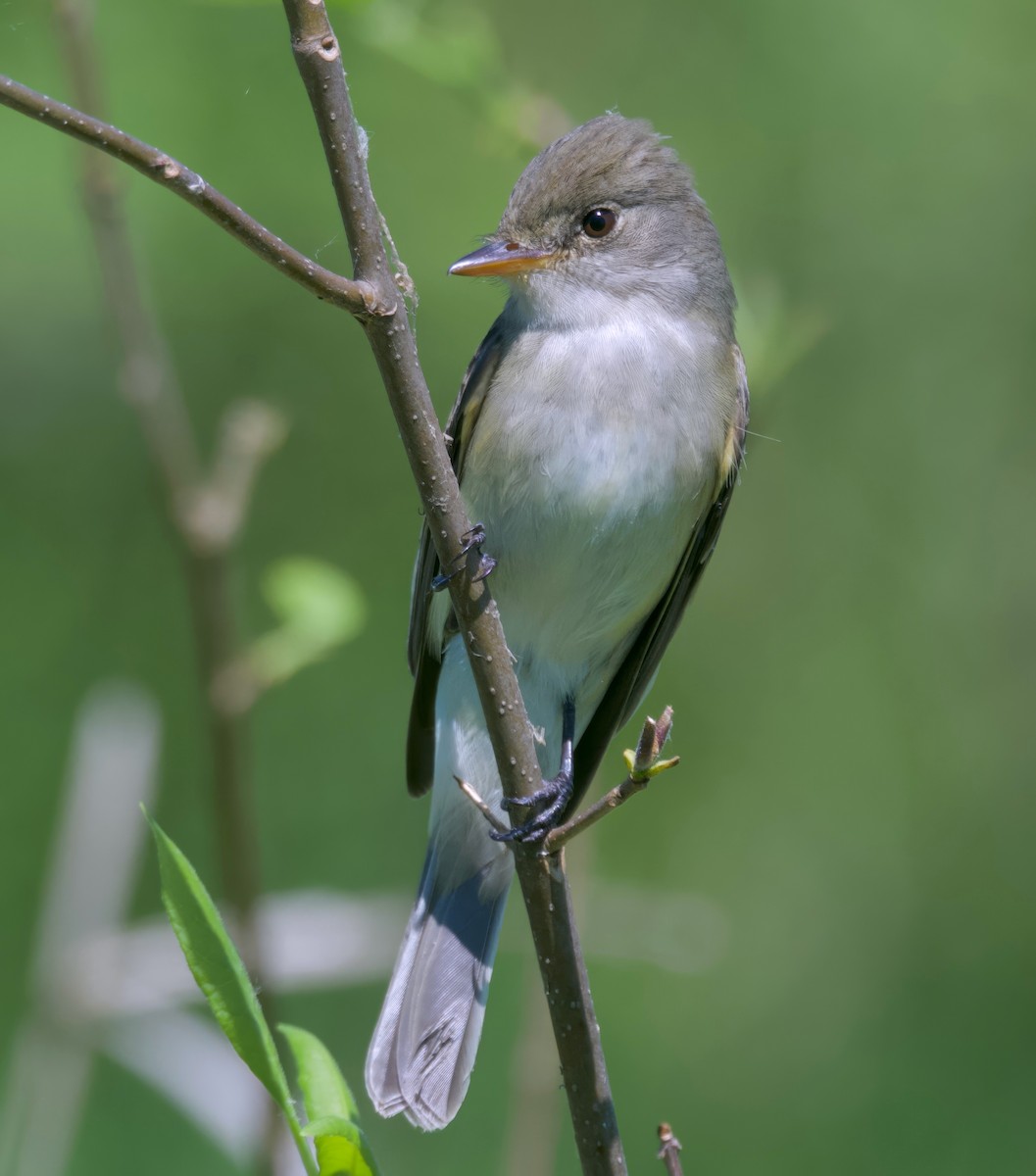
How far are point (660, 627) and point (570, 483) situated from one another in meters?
0.58

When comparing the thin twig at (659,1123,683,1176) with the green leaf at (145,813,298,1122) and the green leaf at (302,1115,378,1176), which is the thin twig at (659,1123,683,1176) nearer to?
the green leaf at (302,1115,378,1176)

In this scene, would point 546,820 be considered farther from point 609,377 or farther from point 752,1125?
point 752,1125

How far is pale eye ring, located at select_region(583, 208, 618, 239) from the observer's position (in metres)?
3.60

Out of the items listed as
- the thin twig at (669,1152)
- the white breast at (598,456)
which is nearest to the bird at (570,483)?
the white breast at (598,456)

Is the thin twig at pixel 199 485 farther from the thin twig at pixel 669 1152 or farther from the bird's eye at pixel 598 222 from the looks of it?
the bird's eye at pixel 598 222

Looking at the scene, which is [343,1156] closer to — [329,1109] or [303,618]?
[329,1109]

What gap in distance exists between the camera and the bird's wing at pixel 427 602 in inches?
133

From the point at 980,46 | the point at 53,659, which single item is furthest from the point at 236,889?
the point at 980,46

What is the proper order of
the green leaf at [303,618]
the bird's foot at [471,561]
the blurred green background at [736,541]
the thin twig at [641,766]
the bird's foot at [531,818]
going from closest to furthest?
the thin twig at [641,766], the bird's foot at [471,561], the bird's foot at [531,818], the green leaf at [303,618], the blurred green background at [736,541]

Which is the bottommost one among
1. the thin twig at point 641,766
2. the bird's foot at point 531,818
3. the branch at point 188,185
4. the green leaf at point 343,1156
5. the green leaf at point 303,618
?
the green leaf at point 343,1156

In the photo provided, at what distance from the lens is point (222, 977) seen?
5.16 feet

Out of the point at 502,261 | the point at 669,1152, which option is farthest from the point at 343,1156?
the point at 502,261

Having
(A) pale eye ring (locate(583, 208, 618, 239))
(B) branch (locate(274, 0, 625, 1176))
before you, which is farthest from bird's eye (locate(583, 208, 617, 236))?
(B) branch (locate(274, 0, 625, 1176))

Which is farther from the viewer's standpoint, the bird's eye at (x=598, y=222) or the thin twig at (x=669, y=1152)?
the bird's eye at (x=598, y=222)
